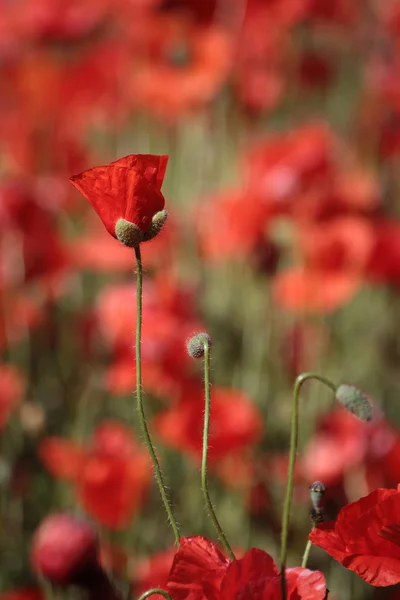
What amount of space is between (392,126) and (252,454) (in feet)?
2.61

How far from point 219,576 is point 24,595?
56 cm

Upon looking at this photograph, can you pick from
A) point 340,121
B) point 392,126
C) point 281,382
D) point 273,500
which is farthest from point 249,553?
point 340,121

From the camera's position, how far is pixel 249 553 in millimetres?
587

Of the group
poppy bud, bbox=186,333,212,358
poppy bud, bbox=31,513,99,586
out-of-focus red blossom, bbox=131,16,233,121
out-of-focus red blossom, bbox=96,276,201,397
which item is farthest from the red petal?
out-of-focus red blossom, bbox=131,16,233,121

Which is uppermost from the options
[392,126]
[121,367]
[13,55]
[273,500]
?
[13,55]

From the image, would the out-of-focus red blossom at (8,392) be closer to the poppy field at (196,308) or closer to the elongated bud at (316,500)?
the poppy field at (196,308)

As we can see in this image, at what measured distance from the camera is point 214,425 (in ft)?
4.11

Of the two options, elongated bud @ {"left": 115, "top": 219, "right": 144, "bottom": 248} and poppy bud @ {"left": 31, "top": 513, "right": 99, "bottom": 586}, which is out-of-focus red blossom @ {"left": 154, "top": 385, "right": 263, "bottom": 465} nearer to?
poppy bud @ {"left": 31, "top": 513, "right": 99, "bottom": 586}

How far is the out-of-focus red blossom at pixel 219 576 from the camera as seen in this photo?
59 cm

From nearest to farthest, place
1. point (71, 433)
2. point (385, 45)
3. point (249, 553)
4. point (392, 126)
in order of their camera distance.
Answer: point (249, 553) → point (71, 433) → point (392, 126) → point (385, 45)

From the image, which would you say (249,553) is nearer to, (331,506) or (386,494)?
(386,494)

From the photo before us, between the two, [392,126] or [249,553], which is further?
[392,126]

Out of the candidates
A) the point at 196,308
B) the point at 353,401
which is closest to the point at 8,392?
the point at 196,308

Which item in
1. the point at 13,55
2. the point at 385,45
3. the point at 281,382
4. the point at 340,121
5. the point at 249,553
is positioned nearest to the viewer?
the point at 249,553
